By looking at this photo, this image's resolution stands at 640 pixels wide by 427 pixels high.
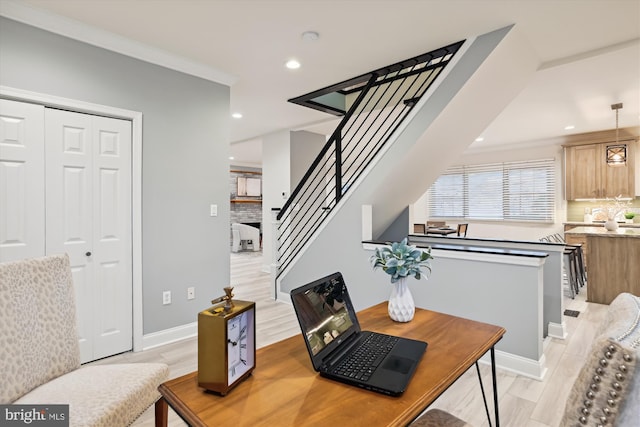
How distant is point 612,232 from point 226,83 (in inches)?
200

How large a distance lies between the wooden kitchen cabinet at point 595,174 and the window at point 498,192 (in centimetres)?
34

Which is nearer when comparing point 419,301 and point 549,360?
point 549,360

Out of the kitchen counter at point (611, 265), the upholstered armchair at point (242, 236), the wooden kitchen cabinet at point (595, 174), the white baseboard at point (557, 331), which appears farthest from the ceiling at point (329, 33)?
the upholstered armchair at point (242, 236)

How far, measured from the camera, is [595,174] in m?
6.18

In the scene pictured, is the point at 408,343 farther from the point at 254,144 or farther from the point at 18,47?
the point at 254,144

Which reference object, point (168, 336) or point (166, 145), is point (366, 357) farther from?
point (166, 145)

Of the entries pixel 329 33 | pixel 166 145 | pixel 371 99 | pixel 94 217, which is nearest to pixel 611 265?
pixel 371 99

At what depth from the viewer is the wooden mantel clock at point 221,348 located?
2.93 ft

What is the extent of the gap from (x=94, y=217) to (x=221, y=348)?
2.43 meters

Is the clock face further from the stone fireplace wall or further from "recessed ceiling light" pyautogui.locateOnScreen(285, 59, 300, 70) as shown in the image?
the stone fireplace wall

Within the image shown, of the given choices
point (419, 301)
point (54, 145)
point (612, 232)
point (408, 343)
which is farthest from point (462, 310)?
point (54, 145)

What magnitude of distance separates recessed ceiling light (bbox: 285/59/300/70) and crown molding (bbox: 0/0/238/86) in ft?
2.11

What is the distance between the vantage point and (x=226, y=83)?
3.50m

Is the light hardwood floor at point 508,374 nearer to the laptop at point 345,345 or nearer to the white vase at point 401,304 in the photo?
the laptop at point 345,345
